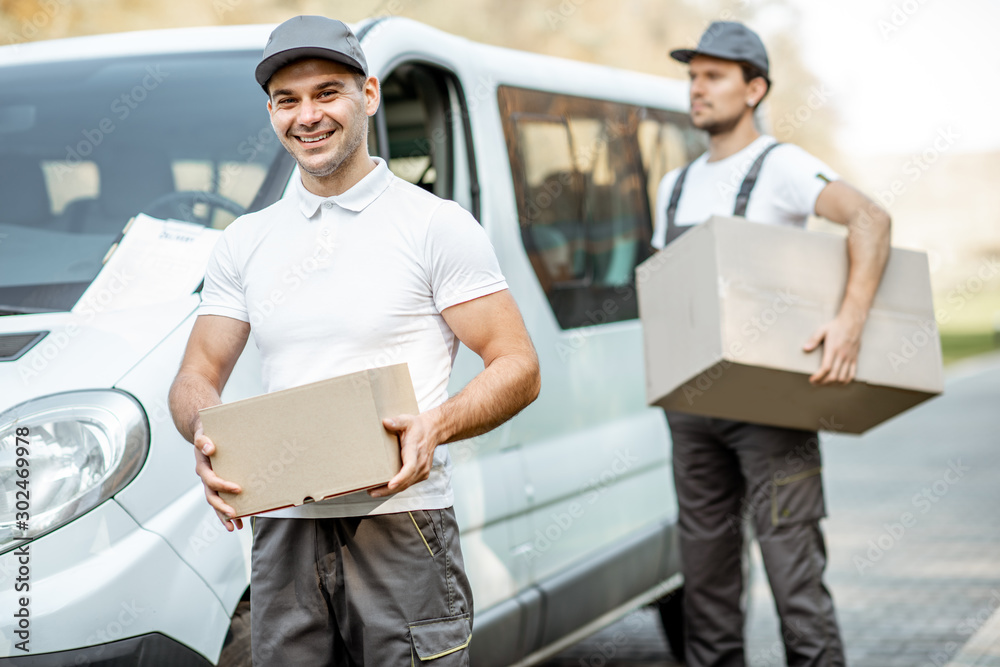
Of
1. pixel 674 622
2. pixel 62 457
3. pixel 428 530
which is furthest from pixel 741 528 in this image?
pixel 62 457

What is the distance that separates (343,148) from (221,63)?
1238 mm

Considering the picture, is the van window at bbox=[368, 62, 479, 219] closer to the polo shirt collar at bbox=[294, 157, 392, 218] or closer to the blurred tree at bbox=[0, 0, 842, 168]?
the blurred tree at bbox=[0, 0, 842, 168]

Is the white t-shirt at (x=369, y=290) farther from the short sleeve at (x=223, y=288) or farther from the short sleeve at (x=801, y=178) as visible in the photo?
the short sleeve at (x=801, y=178)

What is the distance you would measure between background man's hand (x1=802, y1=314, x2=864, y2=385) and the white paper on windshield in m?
1.73

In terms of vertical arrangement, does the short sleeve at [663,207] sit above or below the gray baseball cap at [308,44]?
below

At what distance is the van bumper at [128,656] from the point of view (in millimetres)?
2189

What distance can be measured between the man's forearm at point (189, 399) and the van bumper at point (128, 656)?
0.44m

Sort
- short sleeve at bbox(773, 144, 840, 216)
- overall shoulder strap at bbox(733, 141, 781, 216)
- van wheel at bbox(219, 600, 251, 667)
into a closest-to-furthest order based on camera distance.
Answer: van wheel at bbox(219, 600, 251, 667) → short sleeve at bbox(773, 144, 840, 216) → overall shoulder strap at bbox(733, 141, 781, 216)

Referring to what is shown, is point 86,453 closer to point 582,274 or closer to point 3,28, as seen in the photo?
point 582,274

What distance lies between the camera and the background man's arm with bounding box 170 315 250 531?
210 cm

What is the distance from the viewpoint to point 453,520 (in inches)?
92.0
